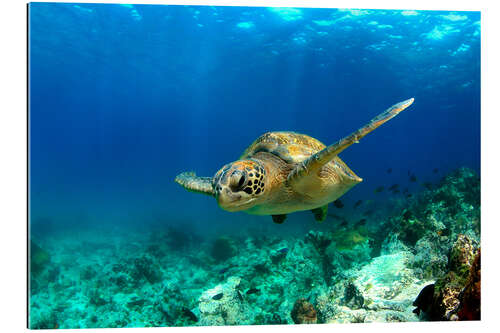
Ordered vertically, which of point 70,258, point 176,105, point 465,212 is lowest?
point 70,258

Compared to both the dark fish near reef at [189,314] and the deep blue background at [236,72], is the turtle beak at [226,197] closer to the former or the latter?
the deep blue background at [236,72]

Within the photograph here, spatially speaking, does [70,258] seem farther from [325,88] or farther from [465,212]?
[325,88]

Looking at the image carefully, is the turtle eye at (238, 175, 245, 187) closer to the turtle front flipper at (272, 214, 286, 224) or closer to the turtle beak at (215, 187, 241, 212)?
the turtle beak at (215, 187, 241, 212)

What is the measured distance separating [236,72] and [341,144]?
21.7 metres

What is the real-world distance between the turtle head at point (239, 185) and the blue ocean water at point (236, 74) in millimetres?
1922

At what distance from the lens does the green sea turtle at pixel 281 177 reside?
1.86 m

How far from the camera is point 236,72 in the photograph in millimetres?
22125

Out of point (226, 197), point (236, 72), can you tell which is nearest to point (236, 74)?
point (236, 72)

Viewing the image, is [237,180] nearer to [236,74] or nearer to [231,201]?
[231,201]

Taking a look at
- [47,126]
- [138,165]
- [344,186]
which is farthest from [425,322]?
[138,165]

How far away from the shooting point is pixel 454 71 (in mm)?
15398

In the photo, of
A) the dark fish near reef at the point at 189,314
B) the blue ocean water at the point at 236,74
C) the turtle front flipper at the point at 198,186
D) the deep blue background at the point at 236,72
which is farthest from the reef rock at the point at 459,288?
the dark fish near reef at the point at 189,314

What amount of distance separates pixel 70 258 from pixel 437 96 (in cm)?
2455
